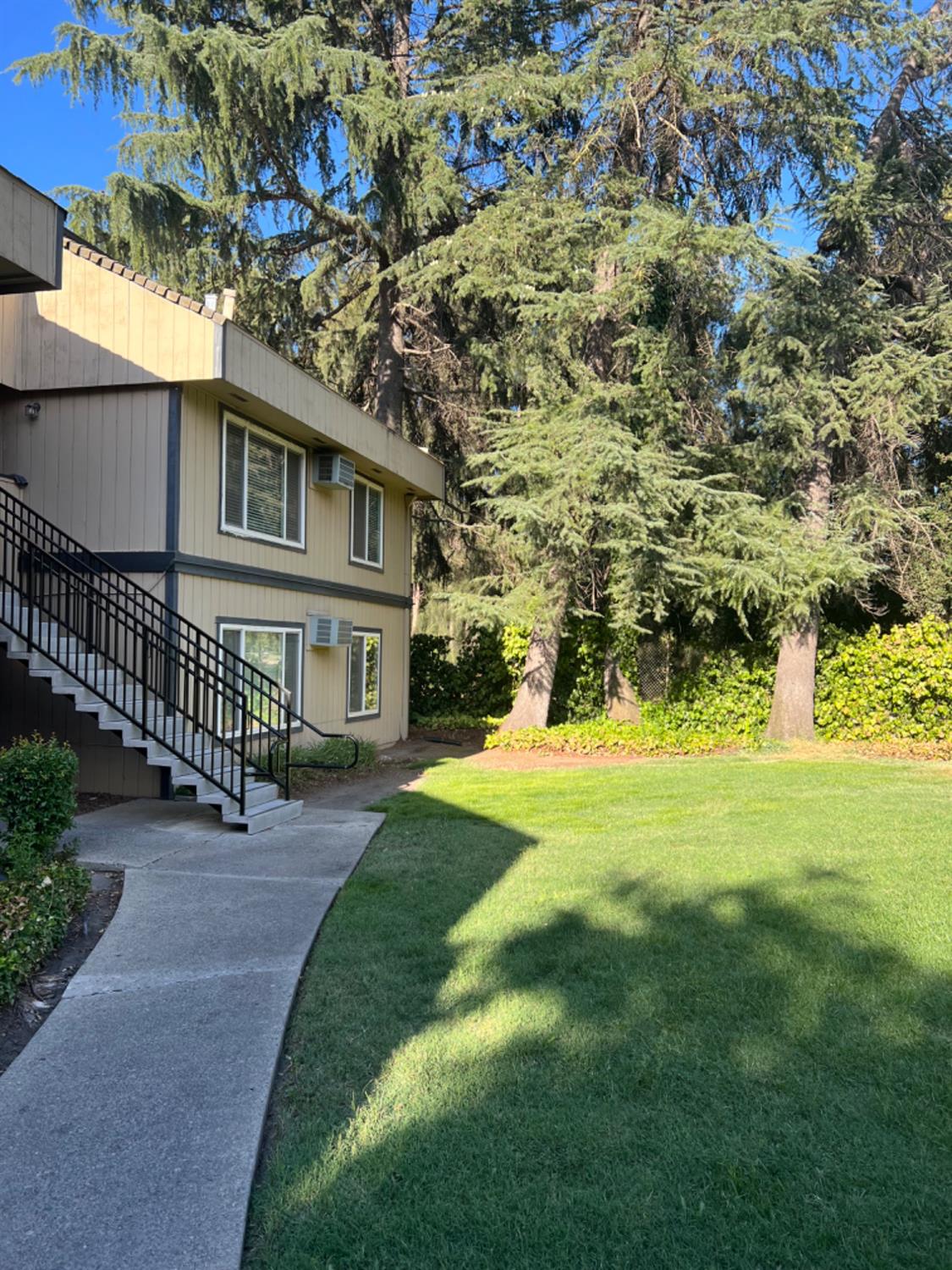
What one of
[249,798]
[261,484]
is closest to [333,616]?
[261,484]

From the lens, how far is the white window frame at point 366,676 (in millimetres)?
12602

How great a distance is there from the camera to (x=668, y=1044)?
125 inches

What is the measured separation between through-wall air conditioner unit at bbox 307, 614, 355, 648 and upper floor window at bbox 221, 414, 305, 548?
39.9 inches

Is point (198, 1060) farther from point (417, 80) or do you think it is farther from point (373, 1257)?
point (417, 80)

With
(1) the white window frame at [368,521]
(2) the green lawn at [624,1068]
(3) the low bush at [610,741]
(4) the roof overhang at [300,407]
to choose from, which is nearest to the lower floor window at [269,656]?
(1) the white window frame at [368,521]

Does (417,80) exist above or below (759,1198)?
above

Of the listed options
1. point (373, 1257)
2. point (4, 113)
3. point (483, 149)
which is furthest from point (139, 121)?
point (373, 1257)

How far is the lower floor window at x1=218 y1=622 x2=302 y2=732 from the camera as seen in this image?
948 centimetres

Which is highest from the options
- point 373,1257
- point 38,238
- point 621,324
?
point 621,324

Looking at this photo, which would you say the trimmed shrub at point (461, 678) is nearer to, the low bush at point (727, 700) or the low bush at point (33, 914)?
the low bush at point (727, 700)

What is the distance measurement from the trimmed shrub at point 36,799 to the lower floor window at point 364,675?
7356 millimetres

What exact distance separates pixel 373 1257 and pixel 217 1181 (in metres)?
0.50

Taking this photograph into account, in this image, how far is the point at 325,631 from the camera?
11359 millimetres

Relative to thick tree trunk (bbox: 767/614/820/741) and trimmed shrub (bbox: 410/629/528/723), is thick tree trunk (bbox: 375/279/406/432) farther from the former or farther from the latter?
thick tree trunk (bbox: 767/614/820/741)
